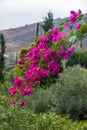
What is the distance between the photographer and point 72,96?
12.7m

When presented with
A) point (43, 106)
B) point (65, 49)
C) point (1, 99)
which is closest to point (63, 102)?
point (43, 106)

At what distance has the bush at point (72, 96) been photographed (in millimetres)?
12430

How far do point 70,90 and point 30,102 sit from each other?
6.52ft

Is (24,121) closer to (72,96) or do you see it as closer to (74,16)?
(74,16)

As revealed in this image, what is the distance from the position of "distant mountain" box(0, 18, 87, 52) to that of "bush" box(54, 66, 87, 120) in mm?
76668

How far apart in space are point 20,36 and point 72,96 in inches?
3400

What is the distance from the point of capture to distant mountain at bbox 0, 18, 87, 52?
92.0 m

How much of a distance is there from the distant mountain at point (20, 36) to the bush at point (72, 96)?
76.7 m

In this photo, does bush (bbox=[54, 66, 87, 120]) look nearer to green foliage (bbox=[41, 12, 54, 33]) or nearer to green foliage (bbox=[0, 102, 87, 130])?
green foliage (bbox=[0, 102, 87, 130])

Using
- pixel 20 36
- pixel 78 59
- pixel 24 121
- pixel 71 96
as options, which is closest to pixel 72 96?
pixel 71 96

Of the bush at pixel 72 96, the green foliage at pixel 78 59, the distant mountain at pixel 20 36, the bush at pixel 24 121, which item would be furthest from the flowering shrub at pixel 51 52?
the distant mountain at pixel 20 36

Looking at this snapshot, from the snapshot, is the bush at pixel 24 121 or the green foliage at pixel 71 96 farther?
the green foliage at pixel 71 96

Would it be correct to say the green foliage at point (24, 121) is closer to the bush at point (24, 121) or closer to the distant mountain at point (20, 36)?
the bush at point (24, 121)

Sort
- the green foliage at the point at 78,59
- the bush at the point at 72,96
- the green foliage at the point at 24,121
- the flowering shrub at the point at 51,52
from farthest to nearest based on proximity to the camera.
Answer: the green foliage at the point at 78,59 < the bush at the point at 72,96 < the green foliage at the point at 24,121 < the flowering shrub at the point at 51,52
